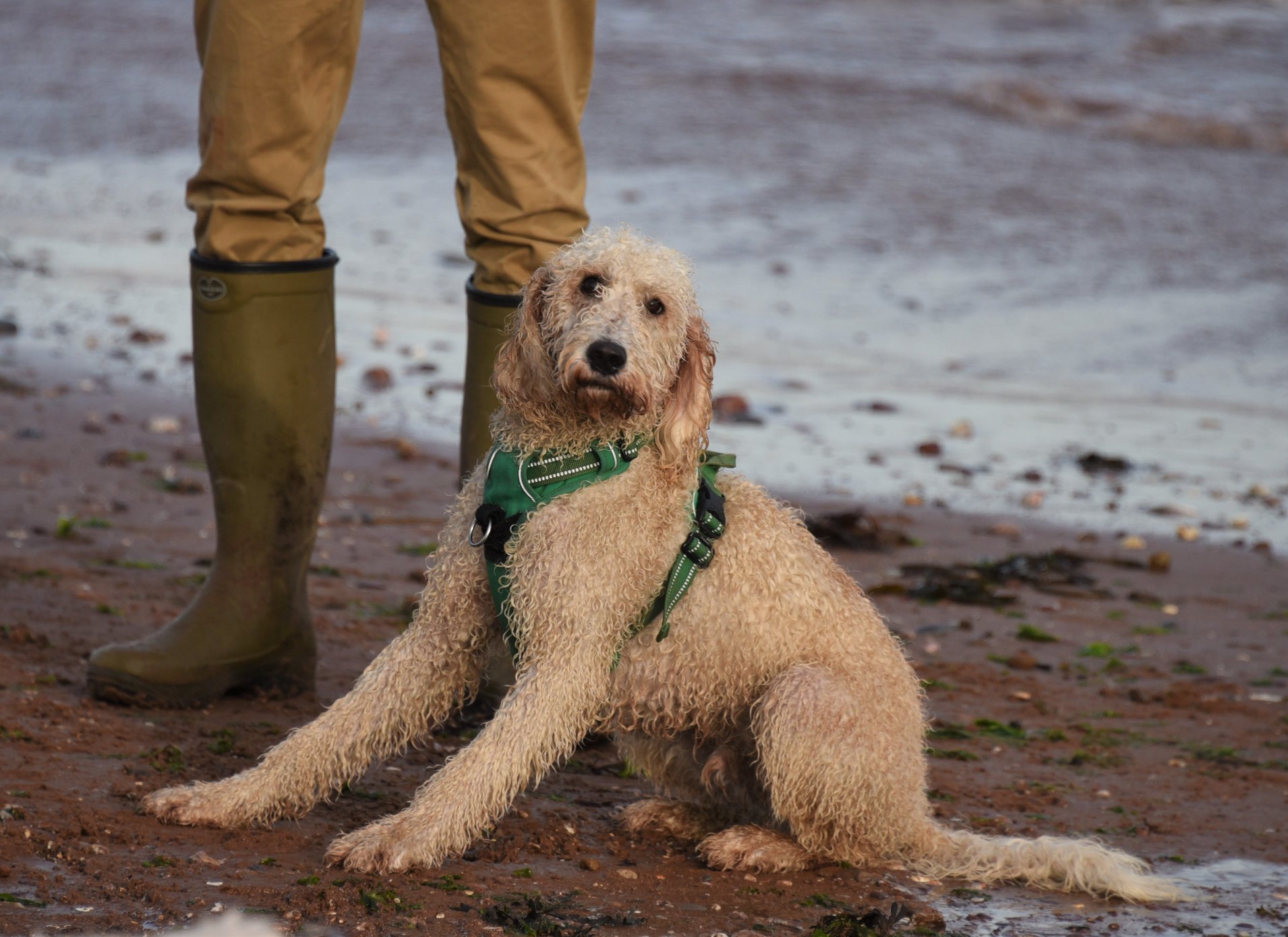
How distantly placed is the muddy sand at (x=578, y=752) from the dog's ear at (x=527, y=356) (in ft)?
3.80

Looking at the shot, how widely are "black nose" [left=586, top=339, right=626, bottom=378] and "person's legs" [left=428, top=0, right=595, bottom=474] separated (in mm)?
1046

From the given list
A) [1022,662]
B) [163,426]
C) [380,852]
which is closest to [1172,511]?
[1022,662]

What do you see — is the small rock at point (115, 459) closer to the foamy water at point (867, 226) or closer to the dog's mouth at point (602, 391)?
the foamy water at point (867, 226)

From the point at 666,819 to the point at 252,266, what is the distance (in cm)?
204

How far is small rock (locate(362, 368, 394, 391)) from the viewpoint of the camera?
866 centimetres

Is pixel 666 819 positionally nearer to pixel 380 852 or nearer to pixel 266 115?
pixel 380 852

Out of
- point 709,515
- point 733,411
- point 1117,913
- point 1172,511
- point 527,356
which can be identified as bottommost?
point 1117,913

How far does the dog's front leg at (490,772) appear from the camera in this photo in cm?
353

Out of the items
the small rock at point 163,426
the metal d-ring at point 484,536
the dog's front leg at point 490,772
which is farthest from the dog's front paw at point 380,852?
the small rock at point 163,426

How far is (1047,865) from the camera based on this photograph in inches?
155

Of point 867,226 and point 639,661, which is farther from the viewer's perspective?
point 867,226

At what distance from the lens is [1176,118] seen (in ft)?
55.3

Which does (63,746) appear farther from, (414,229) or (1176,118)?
(1176,118)

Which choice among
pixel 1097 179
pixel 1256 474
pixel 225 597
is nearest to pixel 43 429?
pixel 225 597
